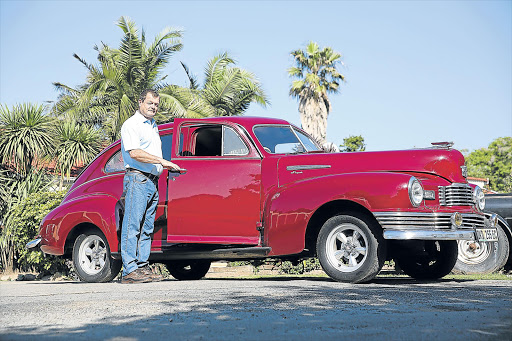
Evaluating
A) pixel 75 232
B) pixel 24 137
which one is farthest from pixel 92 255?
pixel 24 137

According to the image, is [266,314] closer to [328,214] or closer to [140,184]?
[328,214]

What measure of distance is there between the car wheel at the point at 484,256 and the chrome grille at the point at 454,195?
3368 mm

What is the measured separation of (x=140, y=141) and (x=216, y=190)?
1.01 metres

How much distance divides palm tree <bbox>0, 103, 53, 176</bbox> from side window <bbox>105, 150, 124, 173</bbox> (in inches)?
486

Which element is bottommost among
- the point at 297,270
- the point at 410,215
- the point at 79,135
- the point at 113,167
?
the point at 297,270

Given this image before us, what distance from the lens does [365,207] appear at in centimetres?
691

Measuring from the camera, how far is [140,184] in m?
7.43

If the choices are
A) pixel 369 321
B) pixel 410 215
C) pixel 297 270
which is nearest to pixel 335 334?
pixel 369 321

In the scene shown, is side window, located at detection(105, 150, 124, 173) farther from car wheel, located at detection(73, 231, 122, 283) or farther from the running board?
the running board

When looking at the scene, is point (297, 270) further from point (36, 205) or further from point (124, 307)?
point (124, 307)

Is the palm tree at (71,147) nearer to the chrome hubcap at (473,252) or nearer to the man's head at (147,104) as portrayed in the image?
the chrome hubcap at (473,252)

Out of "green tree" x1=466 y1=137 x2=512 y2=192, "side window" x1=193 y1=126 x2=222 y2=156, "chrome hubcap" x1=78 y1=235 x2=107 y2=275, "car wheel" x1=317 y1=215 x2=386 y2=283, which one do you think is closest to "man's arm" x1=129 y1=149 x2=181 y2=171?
"side window" x1=193 y1=126 x2=222 y2=156

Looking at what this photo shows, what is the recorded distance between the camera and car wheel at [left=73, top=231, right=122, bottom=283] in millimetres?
8352

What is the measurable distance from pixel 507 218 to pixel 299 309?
23.5 ft
